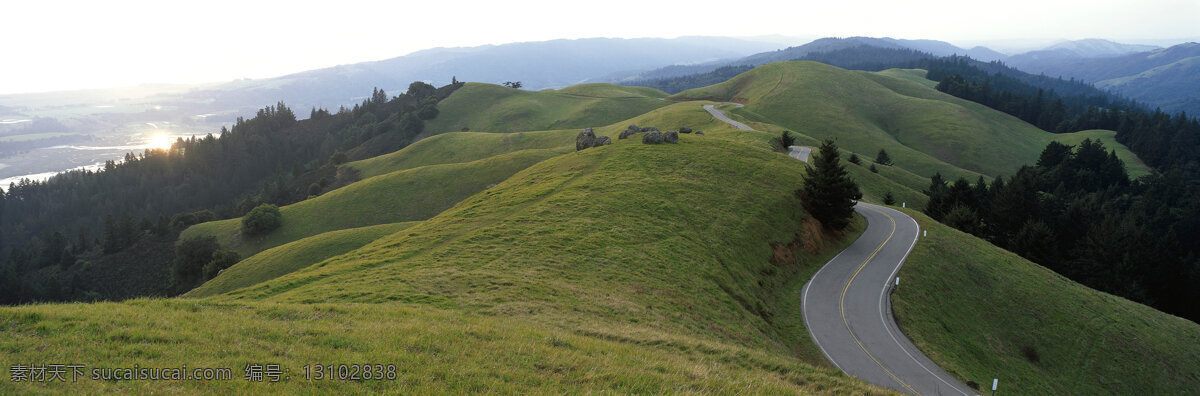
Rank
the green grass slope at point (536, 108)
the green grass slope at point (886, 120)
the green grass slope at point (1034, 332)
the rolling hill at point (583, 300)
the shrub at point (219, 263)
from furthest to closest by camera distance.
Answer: the green grass slope at point (536, 108)
the green grass slope at point (886, 120)
the shrub at point (219, 263)
the green grass slope at point (1034, 332)
the rolling hill at point (583, 300)

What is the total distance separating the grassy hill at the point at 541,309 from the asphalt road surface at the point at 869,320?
5.04 feet

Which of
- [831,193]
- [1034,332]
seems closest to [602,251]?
[831,193]

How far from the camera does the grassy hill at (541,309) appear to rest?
1059 centimetres

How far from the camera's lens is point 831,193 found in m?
42.6

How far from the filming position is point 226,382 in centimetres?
907

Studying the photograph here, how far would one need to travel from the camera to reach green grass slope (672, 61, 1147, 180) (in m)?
113

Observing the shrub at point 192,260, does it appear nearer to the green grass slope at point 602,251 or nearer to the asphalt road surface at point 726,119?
the green grass slope at point 602,251

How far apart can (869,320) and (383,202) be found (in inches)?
2608

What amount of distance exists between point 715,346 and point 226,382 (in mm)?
14075

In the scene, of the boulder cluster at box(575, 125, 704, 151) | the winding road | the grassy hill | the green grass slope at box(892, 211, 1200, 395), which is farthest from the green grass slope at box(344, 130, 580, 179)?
the green grass slope at box(892, 211, 1200, 395)

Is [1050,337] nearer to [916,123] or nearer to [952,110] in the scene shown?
[916,123]

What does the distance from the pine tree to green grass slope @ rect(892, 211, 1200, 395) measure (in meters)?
6.46

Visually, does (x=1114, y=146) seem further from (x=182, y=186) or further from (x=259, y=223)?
(x=182, y=186)

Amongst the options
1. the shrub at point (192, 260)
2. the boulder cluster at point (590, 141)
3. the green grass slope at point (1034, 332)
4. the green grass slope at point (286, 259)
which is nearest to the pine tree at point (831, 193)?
the green grass slope at point (1034, 332)
